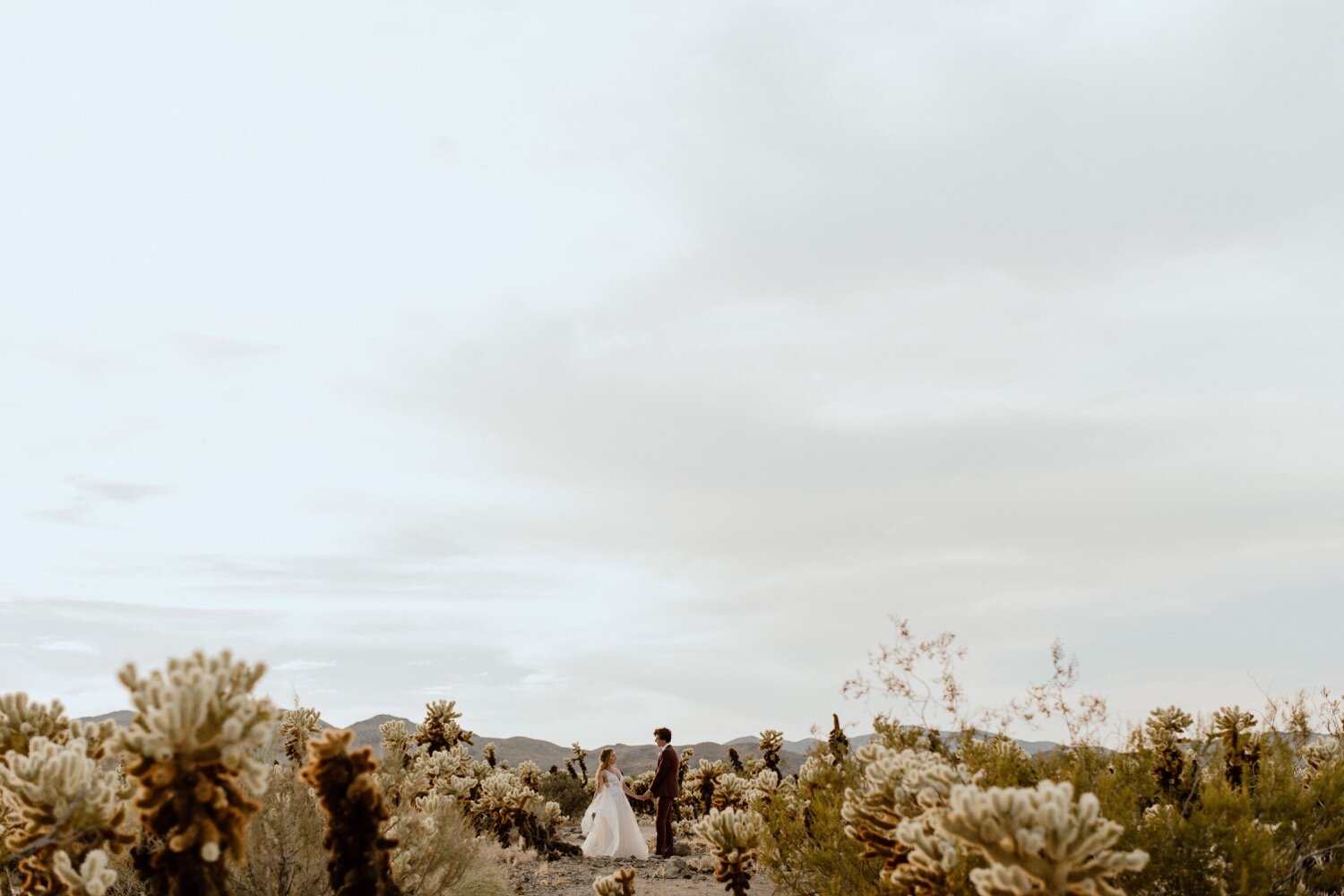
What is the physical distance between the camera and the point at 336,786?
4.43m

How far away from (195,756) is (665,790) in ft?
46.2

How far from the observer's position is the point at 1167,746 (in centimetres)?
1024

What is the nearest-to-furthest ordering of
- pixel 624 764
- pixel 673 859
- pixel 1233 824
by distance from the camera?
pixel 1233 824
pixel 673 859
pixel 624 764

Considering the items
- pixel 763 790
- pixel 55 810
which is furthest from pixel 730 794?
pixel 55 810

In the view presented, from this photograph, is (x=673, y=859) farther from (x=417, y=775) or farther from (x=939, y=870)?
(x=939, y=870)

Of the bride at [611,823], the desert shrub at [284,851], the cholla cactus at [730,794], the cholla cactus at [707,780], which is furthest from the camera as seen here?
the cholla cactus at [707,780]

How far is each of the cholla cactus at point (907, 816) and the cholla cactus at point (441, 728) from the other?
14.5m

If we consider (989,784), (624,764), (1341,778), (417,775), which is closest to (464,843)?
(417,775)

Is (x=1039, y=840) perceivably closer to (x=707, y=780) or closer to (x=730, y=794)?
(x=730, y=794)

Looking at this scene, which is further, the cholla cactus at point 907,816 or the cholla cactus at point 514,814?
the cholla cactus at point 514,814

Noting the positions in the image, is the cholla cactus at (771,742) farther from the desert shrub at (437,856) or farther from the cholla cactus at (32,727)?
the cholla cactus at (32,727)

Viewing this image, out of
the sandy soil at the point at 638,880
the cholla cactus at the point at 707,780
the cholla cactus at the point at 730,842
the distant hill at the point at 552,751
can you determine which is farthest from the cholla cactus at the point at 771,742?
the distant hill at the point at 552,751

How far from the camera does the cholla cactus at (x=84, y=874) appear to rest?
425 cm

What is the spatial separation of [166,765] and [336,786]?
89 cm
